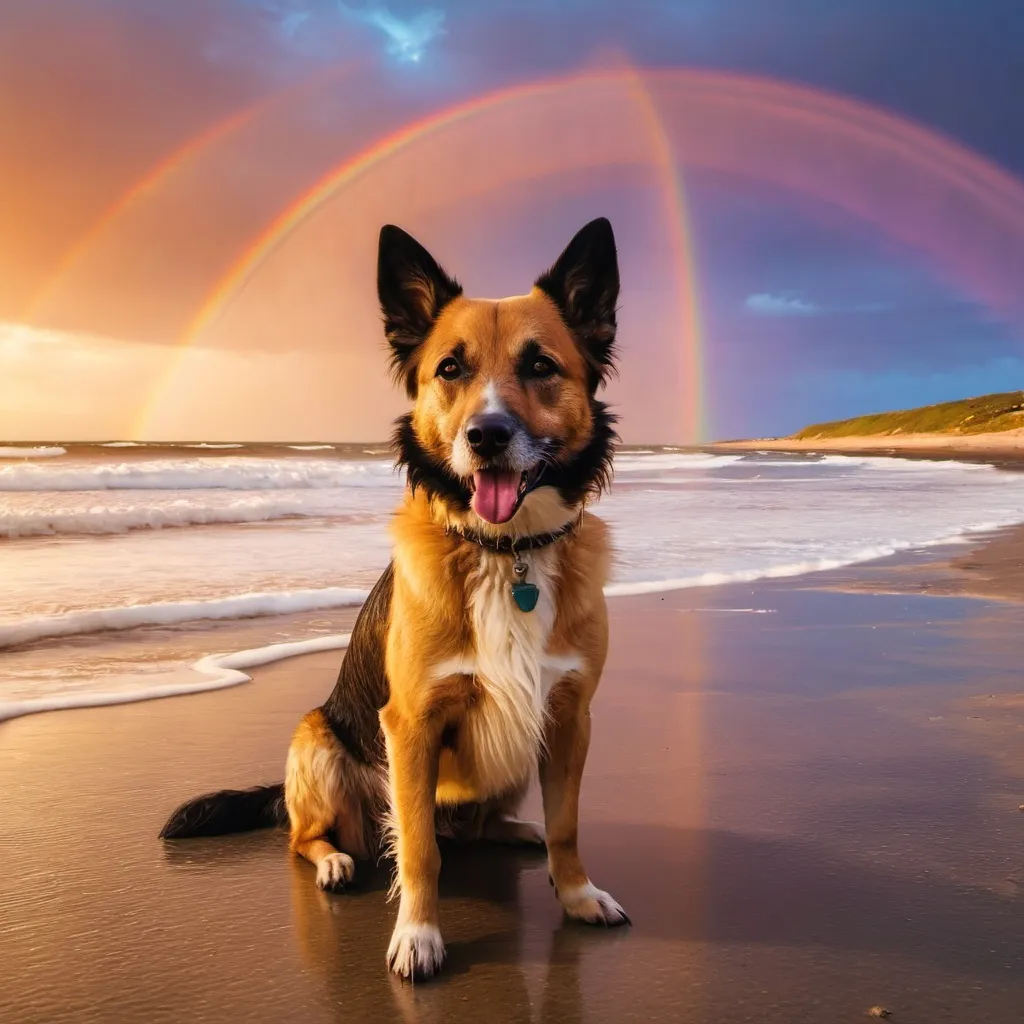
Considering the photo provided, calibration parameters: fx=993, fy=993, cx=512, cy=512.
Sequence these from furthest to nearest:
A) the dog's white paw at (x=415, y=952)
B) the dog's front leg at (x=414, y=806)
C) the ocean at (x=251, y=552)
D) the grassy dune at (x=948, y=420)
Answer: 1. the grassy dune at (x=948, y=420)
2. the ocean at (x=251, y=552)
3. the dog's front leg at (x=414, y=806)
4. the dog's white paw at (x=415, y=952)

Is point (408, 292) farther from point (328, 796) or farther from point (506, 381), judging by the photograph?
point (328, 796)

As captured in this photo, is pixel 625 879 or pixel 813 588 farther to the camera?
pixel 813 588

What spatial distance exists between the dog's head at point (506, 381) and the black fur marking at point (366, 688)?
42 cm

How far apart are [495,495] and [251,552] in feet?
25.3

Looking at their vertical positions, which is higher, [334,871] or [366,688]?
[366,688]

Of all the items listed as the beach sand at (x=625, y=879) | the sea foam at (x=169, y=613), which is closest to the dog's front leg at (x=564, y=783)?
the beach sand at (x=625, y=879)

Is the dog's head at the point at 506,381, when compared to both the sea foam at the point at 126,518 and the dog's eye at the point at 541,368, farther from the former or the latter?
the sea foam at the point at 126,518

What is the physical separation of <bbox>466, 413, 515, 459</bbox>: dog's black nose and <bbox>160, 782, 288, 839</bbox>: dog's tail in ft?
4.35

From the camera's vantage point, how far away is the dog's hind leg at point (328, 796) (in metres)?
2.91

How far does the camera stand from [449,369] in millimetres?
2844

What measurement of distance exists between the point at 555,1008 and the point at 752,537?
925 centimetres

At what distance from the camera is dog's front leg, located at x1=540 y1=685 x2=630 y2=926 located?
2.59 m

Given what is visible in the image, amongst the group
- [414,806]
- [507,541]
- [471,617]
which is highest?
[507,541]

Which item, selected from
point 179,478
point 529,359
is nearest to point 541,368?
point 529,359
